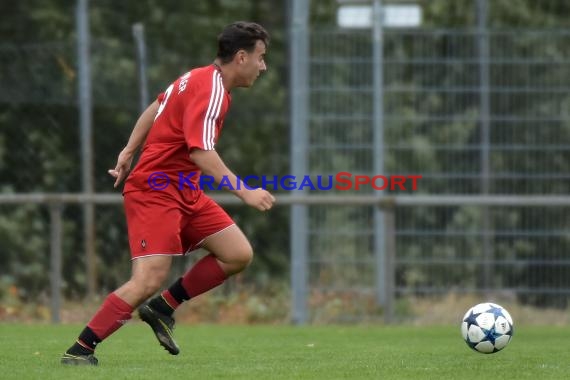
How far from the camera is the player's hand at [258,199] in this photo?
6.71m

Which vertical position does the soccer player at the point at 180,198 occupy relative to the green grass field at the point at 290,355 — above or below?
above

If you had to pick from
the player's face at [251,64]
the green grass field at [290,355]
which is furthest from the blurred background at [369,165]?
the player's face at [251,64]

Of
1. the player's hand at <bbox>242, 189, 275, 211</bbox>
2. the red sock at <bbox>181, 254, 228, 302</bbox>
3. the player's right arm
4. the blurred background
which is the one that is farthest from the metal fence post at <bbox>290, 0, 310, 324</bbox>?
the player's hand at <bbox>242, 189, 275, 211</bbox>

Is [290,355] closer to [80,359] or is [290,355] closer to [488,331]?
[488,331]

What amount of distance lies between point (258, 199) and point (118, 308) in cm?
97

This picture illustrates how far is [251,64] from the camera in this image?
7363 mm

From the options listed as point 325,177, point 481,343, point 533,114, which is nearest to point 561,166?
point 533,114

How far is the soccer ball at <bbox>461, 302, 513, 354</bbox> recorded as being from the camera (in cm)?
768

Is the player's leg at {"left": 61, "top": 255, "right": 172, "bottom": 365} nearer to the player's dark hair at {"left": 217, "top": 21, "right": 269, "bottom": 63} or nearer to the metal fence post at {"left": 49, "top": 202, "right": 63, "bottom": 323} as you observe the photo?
the player's dark hair at {"left": 217, "top": 21, "right": 269, "bottom": 63}

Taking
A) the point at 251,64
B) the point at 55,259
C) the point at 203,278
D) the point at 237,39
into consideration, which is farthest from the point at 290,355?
the point at 55,259

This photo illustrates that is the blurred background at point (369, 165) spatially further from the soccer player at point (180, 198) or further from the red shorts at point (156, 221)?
the red shorts at point (156, 221)

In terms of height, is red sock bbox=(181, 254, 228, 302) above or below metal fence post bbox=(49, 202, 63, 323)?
above

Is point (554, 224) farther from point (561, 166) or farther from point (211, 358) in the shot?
point (211, 358)

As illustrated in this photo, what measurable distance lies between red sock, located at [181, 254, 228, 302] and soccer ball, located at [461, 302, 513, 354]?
150 centimetres
